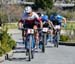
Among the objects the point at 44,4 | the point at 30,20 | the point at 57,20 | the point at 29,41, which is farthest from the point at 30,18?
the point at 44,4

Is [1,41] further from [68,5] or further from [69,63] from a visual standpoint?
[68,5]

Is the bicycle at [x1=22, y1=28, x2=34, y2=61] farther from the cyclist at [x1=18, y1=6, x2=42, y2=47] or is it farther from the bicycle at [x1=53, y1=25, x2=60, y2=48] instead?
the bicycle at [x1=53, y1=25, x2=60, y2=48]

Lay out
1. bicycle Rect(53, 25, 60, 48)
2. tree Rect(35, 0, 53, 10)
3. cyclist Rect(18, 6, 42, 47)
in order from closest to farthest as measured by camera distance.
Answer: cyclist Rect(18, 6, 42, 47) → bicycle Rect(53, 25, 60, 48) → tree Rect(35, 0, 53, 10)

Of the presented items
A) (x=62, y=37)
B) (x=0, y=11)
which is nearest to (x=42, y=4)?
(x=0, y=11)

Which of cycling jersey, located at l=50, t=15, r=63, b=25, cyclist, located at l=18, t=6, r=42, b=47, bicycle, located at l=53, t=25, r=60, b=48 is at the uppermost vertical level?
cyclist, located at l=18, t=6, r=42, b=47

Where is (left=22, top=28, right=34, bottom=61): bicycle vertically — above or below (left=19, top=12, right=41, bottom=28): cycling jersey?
below

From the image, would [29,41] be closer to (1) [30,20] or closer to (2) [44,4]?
(1) [30,20]

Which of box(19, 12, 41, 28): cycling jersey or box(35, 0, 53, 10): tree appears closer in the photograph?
box(19, 12, 41, 28): cycling jersey

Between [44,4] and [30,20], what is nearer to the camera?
[30,20]

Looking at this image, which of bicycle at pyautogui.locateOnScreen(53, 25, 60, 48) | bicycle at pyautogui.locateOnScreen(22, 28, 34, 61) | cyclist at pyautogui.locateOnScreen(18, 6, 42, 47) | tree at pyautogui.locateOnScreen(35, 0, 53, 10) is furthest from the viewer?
tree at pyautogui.locateOnScreen(35, 0, 53, 10)

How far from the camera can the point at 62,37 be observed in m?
24.8

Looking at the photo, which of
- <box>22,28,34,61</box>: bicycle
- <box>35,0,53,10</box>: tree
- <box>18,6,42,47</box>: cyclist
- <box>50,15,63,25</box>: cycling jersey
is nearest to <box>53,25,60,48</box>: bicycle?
<box>50,15,63,25</box>: cycling jersey

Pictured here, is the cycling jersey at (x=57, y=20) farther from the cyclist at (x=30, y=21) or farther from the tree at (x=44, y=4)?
the tree at (x=44, y=4)

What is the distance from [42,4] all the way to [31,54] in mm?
73990
